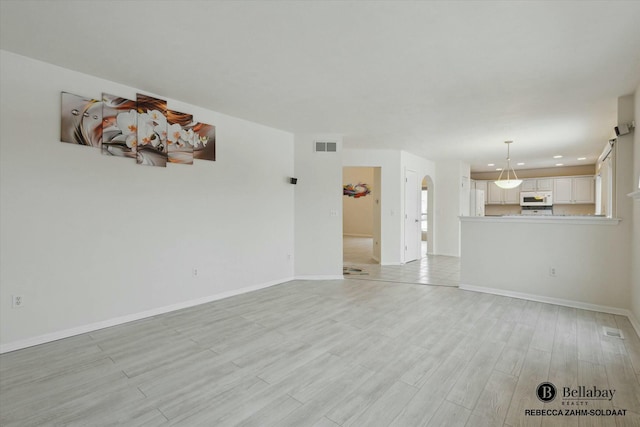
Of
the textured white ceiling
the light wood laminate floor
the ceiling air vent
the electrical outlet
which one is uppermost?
the textured white ceiling

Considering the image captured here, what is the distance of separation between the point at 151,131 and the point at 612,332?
18.4 ft

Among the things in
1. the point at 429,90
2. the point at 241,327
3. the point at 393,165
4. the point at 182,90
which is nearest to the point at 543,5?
the point at 429,90

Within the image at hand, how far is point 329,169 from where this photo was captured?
5562 millimetres

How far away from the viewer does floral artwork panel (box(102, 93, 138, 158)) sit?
131 inches

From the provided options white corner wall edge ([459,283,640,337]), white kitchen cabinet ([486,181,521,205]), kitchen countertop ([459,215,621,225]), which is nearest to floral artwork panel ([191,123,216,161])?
kitchen countertop ([459,215,621,225])

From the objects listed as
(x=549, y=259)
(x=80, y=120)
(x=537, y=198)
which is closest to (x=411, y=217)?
(x=549, y=259)

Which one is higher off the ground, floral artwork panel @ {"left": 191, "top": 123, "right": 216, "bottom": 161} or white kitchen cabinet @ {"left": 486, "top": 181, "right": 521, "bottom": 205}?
floral artwork panel @ {"left": 191, "top": 123, "right": 216, "bottom": 161}

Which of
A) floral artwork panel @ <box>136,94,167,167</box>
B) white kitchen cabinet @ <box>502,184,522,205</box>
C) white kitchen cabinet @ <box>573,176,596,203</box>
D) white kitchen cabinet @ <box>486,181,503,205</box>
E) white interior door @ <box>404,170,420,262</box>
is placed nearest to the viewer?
floral artwork panel @ <box>136,94,167,167</box>

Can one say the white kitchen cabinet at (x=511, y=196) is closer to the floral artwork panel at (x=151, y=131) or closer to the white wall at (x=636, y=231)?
the white wall at (x=636, y=231)

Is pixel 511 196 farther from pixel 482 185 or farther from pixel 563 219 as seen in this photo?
pixel 563 219

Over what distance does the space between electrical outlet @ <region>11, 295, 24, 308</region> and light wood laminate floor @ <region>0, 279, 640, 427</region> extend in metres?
0.42

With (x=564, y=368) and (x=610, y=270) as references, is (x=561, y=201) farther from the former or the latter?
(x=564, y=368)

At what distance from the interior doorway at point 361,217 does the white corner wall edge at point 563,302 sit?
104 inches

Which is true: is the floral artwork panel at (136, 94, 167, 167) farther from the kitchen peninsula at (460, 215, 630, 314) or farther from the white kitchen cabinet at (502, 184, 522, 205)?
the white kitchen cabinet at (502, 184, 522, 205)
